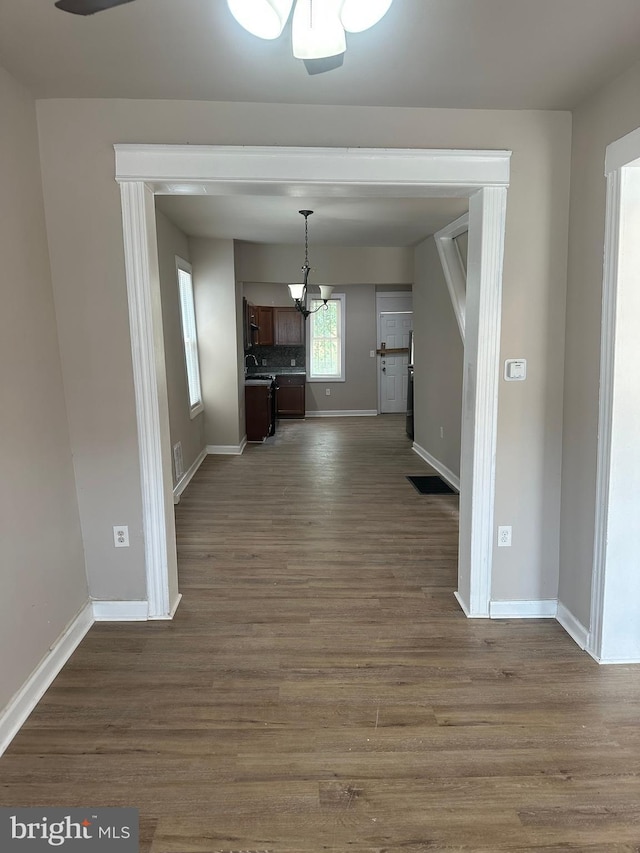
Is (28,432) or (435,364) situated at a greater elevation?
(435,364)

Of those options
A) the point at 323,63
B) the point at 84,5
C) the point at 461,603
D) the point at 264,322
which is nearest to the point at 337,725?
the point at 461,603

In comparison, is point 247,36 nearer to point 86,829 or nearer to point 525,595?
point 86,829

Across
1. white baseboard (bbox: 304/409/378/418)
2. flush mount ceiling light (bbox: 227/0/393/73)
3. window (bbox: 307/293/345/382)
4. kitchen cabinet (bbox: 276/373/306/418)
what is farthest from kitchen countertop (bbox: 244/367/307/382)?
flush mount ceiling light (bbox: 227/0/393/73)

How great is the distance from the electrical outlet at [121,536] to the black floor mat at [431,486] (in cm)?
290

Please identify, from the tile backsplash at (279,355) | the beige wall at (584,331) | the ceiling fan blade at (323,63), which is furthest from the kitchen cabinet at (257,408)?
the ceiling fan blade at (323,63)

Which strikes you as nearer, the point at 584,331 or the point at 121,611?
the point at 584,331

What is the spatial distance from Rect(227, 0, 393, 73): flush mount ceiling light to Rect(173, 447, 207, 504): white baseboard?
12.2 ft

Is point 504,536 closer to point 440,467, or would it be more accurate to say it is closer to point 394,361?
point 440,467

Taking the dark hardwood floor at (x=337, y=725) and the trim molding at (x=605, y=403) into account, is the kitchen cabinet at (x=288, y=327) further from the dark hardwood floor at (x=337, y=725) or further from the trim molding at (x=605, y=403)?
the trim molding at (x=605, y=403)

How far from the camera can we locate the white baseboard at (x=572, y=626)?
2494mm

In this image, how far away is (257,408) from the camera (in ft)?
23.2

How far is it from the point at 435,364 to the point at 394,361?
379cm

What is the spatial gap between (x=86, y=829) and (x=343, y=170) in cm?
264

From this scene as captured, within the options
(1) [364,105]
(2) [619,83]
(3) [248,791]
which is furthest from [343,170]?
(3) [248,791]
